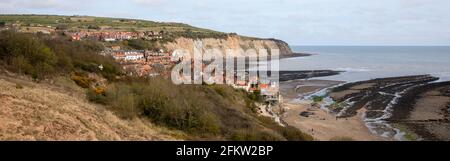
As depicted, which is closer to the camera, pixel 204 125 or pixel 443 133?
pixel 204 125

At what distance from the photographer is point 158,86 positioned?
70.3 ft

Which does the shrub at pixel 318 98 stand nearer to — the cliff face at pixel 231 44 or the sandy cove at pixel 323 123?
the sandy cove at pixel 323 123

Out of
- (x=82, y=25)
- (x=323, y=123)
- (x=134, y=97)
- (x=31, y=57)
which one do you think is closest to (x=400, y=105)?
(x=323, y=123)

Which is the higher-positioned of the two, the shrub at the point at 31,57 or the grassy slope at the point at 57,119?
the shrub at the point at 31,57

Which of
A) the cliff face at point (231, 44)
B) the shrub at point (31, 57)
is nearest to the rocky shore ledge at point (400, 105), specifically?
the shrub at point (31, 57)

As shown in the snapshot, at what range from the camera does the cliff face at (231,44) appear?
10544 centimetres

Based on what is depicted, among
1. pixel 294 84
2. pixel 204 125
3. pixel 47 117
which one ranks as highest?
pixel 47 117

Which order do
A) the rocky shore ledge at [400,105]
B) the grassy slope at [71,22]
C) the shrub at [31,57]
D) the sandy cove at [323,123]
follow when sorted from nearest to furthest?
the shrub at [31,57]
the sandy cove at [323,123]
the rocky shore ledge at [400,105]
the grassy slope at [71,22]

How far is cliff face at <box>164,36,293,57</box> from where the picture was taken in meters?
105

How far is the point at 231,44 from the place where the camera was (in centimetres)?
13300

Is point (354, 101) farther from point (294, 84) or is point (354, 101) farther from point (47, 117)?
point (47, 117)
